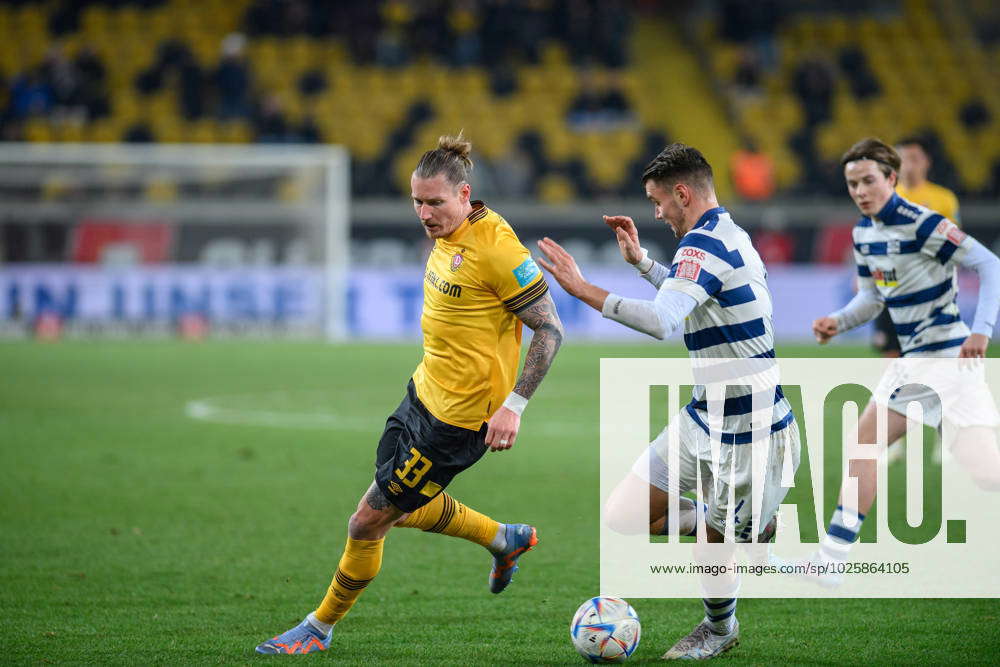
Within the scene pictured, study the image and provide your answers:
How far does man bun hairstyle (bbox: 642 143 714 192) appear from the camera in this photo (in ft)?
16.7

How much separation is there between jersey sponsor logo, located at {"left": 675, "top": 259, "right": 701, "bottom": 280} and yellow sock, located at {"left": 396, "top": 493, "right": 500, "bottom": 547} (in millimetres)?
1556

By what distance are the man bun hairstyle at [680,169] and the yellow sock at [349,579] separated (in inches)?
76.6

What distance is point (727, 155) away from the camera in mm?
29078

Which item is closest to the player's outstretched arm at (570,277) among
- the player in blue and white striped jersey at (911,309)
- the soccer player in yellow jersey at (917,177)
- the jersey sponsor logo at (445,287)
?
the jersey sponsor logo at (445,287)

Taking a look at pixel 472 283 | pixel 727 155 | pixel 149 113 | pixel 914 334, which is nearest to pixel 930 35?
pixel 727 155

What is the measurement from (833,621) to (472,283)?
231cm

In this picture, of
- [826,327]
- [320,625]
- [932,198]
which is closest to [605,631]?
[320,625]

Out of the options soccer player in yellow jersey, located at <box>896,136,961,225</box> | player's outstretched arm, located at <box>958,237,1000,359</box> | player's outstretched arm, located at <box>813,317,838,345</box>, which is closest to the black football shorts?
player's outstretched arm, located at <box>813,317,838,345</box>

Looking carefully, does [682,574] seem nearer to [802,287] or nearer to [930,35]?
[802,287]

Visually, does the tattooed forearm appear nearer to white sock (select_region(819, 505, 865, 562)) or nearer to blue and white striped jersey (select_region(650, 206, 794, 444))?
blue and white striped jersey (select_region(650, 206, 794, 444))

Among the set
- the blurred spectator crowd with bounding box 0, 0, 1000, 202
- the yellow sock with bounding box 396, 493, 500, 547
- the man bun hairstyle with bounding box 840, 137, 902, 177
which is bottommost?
the yellow sock with bounding box 396, 493, 500, 547

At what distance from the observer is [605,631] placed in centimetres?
521

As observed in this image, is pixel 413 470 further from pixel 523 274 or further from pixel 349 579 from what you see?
pixel 523 274

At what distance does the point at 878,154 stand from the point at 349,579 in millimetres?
3536
